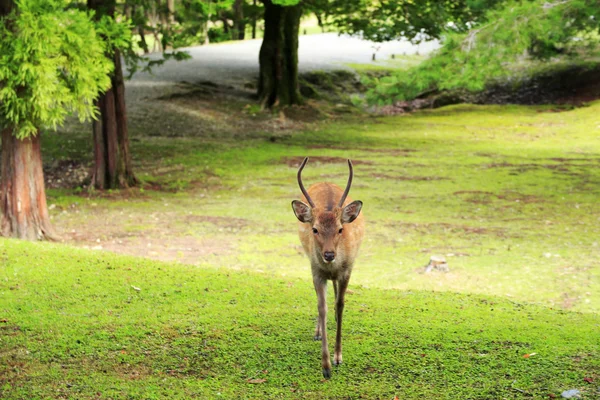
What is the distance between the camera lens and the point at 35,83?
990cm

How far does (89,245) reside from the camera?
460 inches

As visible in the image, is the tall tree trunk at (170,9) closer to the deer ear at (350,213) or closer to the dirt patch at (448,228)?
the dirt patch at (448,228)

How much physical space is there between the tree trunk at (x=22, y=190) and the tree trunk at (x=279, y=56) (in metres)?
16.5

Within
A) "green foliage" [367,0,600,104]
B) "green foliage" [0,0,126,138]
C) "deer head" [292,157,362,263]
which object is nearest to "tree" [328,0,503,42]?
"green foliage" [367,0,600,104]

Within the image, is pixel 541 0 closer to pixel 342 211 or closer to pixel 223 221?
pixel 223 221

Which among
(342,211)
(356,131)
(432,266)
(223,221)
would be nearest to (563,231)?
(432,266)

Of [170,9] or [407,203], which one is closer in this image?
[407,203]

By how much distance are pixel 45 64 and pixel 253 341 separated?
19.5 feet

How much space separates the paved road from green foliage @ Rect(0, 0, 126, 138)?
14.0 metres

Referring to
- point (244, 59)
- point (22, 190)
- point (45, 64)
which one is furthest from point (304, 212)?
point (244, 59)

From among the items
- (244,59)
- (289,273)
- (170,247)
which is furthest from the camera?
(244,59)

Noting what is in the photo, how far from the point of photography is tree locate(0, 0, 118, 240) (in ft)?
32.6

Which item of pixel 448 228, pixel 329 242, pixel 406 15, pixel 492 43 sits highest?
pixel 406 15

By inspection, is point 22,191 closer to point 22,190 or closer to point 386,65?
point 22,190
